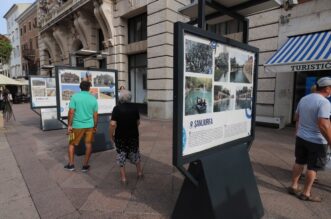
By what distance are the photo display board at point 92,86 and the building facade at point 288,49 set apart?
496 cm

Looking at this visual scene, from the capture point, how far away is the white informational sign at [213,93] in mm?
2168

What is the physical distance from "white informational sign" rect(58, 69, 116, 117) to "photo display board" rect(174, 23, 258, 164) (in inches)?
165

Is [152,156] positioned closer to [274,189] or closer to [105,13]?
[274,189]

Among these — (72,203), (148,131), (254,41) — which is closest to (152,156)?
(72,203)

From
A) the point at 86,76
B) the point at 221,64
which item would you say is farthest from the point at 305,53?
the point at 86,76

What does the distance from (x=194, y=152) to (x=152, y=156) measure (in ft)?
10.8

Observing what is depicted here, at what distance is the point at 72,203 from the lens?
Result: 3.32 meters

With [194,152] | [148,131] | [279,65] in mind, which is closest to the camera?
[194,152]

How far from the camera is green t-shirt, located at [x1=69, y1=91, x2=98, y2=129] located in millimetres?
4359

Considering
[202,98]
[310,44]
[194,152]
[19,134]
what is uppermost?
[310,44]

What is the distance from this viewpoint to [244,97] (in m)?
3.01

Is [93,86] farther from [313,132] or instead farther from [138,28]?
[138,28]

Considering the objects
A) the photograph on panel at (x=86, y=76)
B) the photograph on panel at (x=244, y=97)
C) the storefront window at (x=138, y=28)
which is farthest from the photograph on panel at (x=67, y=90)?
the storefront window at (x=138, y=28)

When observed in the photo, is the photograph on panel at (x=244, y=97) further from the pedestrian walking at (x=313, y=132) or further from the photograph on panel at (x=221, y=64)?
the pedestrian walking at (x=313, y=132)
